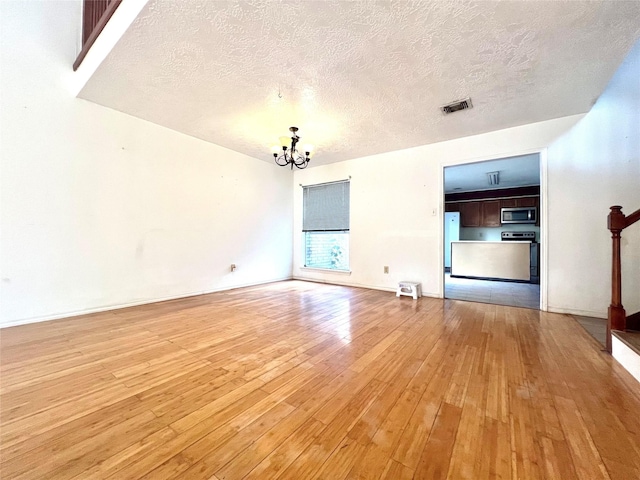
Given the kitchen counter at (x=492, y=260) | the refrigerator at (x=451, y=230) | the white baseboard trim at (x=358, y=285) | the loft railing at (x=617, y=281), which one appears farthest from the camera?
the refrigerator at (x=451, y=230)

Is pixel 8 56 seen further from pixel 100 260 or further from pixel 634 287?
pixel 634 287

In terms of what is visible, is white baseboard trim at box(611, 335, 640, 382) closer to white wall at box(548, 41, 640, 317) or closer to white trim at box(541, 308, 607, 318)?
white wall at box(548, 41, 640, 317)

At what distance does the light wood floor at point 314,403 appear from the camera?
97 cm

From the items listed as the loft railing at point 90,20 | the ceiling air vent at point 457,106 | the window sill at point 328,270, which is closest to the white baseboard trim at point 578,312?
the ceiling air vent at point 457,106

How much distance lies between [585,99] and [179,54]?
13.8 feet

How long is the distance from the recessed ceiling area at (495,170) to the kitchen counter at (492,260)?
162 cm

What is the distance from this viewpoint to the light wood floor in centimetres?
97

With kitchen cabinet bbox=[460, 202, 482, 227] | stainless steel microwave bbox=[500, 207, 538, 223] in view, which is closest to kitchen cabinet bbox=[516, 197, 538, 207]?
stainless steel microwave bbox=[500, 207, 538, 223]

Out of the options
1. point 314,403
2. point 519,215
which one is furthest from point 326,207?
point 519,215

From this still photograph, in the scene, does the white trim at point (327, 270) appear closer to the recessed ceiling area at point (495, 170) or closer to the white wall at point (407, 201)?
the white wall at point (407, 201)

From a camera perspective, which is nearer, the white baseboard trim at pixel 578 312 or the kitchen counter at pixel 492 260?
the white baseboard trim at pixel 578 312

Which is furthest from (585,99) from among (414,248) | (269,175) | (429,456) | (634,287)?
(269,175)

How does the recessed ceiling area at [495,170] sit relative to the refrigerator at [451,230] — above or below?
above

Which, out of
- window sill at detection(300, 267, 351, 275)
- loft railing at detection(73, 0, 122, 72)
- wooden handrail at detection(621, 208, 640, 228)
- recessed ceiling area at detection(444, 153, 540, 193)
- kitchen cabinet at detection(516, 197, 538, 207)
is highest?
→ loft railing at detection(73, 0, 122, 72)
